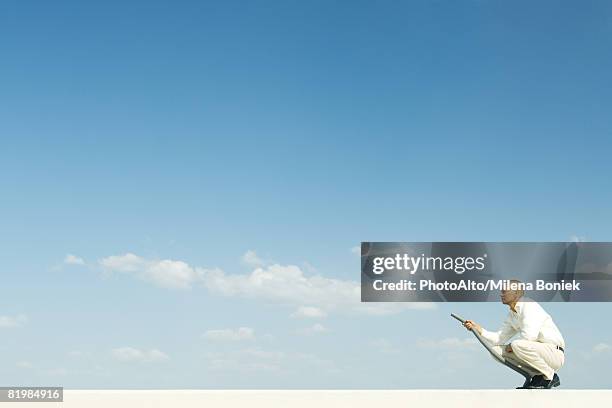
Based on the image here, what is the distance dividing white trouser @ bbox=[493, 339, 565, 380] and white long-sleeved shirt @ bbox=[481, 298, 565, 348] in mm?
84

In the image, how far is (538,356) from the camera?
8.38 metres

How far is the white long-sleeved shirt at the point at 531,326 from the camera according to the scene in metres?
8.46

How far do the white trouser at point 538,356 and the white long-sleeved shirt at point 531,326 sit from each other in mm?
84

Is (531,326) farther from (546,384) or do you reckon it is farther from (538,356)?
(546,384)

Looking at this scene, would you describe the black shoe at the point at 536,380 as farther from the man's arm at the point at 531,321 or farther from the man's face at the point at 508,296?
the man's face at the point at 508,296

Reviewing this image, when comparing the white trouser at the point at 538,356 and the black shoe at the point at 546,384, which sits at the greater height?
the white trouser at the point at 538,356
